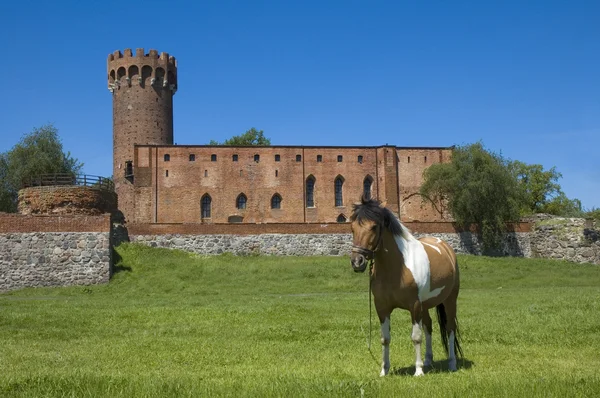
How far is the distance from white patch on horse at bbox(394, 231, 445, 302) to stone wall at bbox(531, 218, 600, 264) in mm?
38795

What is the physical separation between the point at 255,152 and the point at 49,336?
148ft

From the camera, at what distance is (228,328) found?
13.7m

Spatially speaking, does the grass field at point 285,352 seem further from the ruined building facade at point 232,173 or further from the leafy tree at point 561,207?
the leafy tree at point 561,207

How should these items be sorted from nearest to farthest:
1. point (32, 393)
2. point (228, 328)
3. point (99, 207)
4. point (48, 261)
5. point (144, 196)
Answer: point (32, 393)
point (228, 328)
point (48, 261)
point (99, 207)
point (144, 196)

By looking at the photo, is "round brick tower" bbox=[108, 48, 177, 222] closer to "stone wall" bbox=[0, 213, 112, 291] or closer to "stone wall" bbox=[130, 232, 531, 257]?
"stone wall" bbox=[130, 232, 531, 257]

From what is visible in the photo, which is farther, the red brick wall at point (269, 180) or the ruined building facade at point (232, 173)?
the ruined building facade at point (232, 173)

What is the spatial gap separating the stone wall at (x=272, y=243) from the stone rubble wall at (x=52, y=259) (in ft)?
28.5

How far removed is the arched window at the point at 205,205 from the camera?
55938 mm

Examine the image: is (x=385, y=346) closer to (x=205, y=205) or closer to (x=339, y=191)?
(x=205, y=205)

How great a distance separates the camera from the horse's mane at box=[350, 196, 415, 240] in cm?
792

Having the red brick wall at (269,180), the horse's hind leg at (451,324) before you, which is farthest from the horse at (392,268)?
the red brick wall at (269,180)

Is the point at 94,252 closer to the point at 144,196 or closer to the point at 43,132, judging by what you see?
the point at 144,196

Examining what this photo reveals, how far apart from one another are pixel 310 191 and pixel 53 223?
29.5 meters

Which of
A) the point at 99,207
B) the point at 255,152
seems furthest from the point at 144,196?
the point at 99,207
